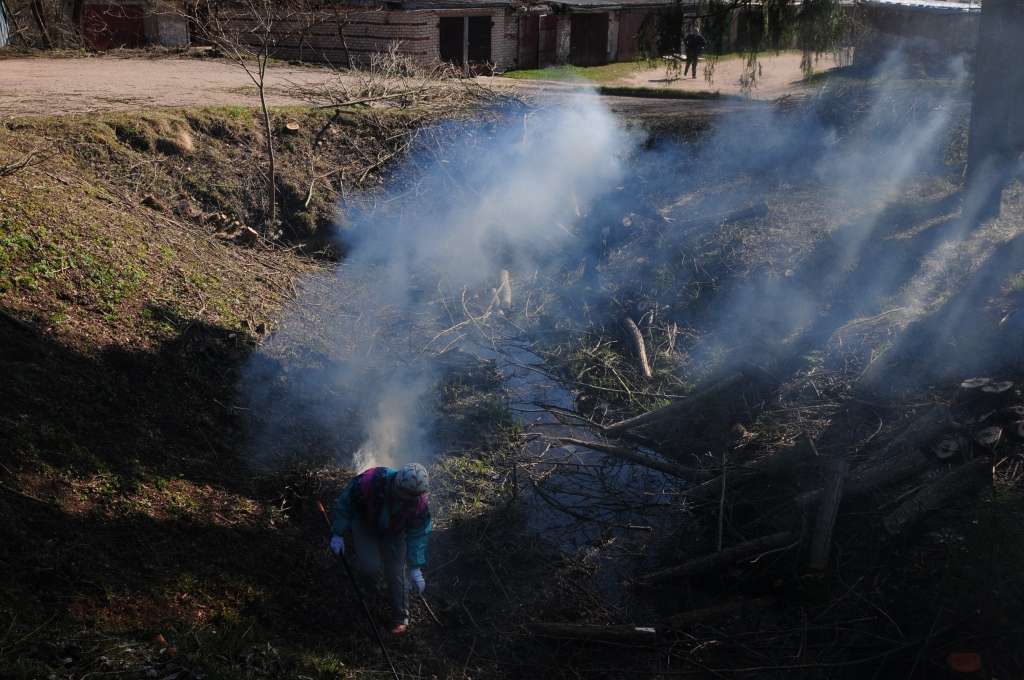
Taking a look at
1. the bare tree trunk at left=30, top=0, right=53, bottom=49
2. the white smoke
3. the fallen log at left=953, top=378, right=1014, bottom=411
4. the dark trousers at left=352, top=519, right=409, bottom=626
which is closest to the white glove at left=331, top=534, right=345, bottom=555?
the dark trousers at left=352, top=519, right=409, bottom=626

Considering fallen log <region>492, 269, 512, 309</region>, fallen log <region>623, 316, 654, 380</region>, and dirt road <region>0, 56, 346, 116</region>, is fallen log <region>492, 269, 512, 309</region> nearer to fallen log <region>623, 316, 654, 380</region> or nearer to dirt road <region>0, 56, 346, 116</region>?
fallen log <region>623, 316, 654, 380</region>

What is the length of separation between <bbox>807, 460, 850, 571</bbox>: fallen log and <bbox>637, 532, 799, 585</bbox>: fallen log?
197 mm

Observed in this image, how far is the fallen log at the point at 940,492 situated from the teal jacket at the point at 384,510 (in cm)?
369

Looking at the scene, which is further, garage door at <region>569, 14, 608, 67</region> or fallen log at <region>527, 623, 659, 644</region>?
garage door at <region>569, 14, 608, 67</region>

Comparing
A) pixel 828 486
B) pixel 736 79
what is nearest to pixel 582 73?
pixel 736 79

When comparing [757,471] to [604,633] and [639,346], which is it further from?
[639,346]

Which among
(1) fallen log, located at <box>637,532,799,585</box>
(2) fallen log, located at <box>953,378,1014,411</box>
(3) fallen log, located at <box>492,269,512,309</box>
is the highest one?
(2) fallen log, located at <box>953,378,1014,411</box>

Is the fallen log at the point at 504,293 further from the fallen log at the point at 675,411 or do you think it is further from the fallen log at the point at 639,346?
the fallen log at the point at 675,411

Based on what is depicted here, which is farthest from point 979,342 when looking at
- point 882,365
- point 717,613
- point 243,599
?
point 243,599

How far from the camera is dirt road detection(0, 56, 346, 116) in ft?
42.9

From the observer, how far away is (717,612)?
6.38m

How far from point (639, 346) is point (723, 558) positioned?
4.31 meters

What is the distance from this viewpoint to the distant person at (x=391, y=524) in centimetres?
578

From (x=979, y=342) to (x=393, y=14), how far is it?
17.4 m
